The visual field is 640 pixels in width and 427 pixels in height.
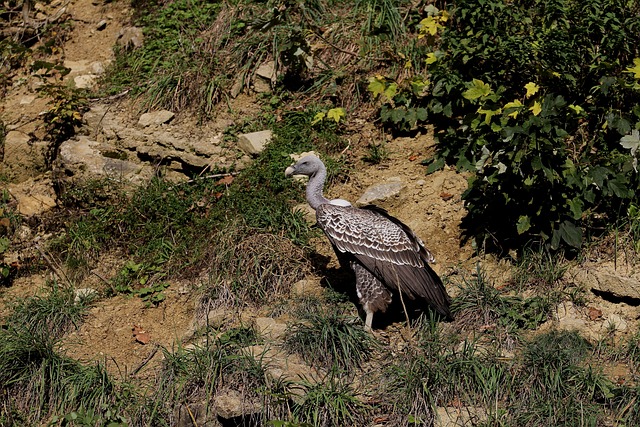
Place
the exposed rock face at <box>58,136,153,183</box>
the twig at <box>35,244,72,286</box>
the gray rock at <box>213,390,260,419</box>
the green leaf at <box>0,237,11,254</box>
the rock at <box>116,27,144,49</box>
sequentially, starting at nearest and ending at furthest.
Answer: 1. the gray rock at <box>213,390,260,419</box>
2. the green leaf at <box>0,237,11,254</box>
3. the twig at <box>35,244,72,286</box>
4. the exposed rock face at <box>58,136,153,183</box>
5. the rock at <box>116,27,144,49</box>

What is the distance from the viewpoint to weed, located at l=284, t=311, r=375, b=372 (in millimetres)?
6047

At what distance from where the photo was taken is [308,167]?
6852 millimetres

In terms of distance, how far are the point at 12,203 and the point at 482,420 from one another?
5.05 metres

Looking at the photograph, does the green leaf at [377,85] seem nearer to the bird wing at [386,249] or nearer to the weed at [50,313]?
the bird wing at [386,249]

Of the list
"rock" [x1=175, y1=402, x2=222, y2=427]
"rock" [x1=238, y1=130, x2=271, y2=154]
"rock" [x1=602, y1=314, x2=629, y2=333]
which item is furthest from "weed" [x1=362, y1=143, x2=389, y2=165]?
"rock" [x1=175, y1=402, x2=222, y2=427]

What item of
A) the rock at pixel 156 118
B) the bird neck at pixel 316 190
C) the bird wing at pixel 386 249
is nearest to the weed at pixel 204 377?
the bird wing at pixel 386 249

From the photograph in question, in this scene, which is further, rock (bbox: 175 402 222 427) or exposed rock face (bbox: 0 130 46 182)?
exposed rock face (bbox: 0 130 46 182)

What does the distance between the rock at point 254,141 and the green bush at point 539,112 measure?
1.44 meters

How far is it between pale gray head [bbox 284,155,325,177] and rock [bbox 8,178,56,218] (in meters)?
2.73

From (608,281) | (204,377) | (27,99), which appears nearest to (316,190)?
(204,377)

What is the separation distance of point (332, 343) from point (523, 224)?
1.68m

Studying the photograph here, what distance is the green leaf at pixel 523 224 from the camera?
6.44 m

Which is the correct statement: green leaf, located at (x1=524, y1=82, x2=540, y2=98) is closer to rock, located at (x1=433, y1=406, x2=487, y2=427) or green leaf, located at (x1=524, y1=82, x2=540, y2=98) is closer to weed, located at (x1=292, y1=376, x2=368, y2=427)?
rock, located at (x1=433, y1=406, x2=487, y2=427)

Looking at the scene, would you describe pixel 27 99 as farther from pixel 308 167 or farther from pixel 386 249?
pixel 386 249
